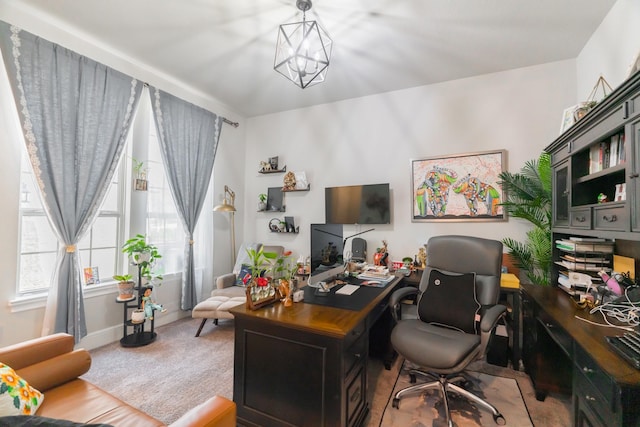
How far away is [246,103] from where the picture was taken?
3861mm

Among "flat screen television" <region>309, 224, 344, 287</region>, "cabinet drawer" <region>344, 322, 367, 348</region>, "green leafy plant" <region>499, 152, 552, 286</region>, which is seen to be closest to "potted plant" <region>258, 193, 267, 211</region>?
"flat screen television" <region>309, 224, 344, 287</region>

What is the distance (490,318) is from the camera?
1.70m

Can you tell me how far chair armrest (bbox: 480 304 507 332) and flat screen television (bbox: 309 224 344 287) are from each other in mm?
1081

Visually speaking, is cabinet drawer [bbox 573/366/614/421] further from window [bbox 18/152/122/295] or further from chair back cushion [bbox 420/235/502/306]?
window [bbox 18/152/122/295]

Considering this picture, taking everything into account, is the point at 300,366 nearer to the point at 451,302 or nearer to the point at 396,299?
the point at 396,299

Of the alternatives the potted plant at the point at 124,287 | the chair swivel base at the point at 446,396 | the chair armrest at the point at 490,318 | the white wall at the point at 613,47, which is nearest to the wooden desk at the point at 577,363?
the chair armrest at the point at 490,318

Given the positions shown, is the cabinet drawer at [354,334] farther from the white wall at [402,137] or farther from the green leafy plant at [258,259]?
the white wall at [402,137]

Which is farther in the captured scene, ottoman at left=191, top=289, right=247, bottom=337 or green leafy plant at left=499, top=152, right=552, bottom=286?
ottoman at left=191, top=289, right=247, bottom=337

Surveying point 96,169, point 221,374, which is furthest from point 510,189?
point 96,169

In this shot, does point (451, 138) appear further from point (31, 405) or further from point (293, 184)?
point (31, 405)

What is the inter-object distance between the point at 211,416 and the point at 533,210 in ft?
10.2

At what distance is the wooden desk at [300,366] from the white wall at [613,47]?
2508mm

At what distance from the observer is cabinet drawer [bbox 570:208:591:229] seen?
1713 millimetres

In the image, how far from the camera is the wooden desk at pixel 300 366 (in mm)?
1329
